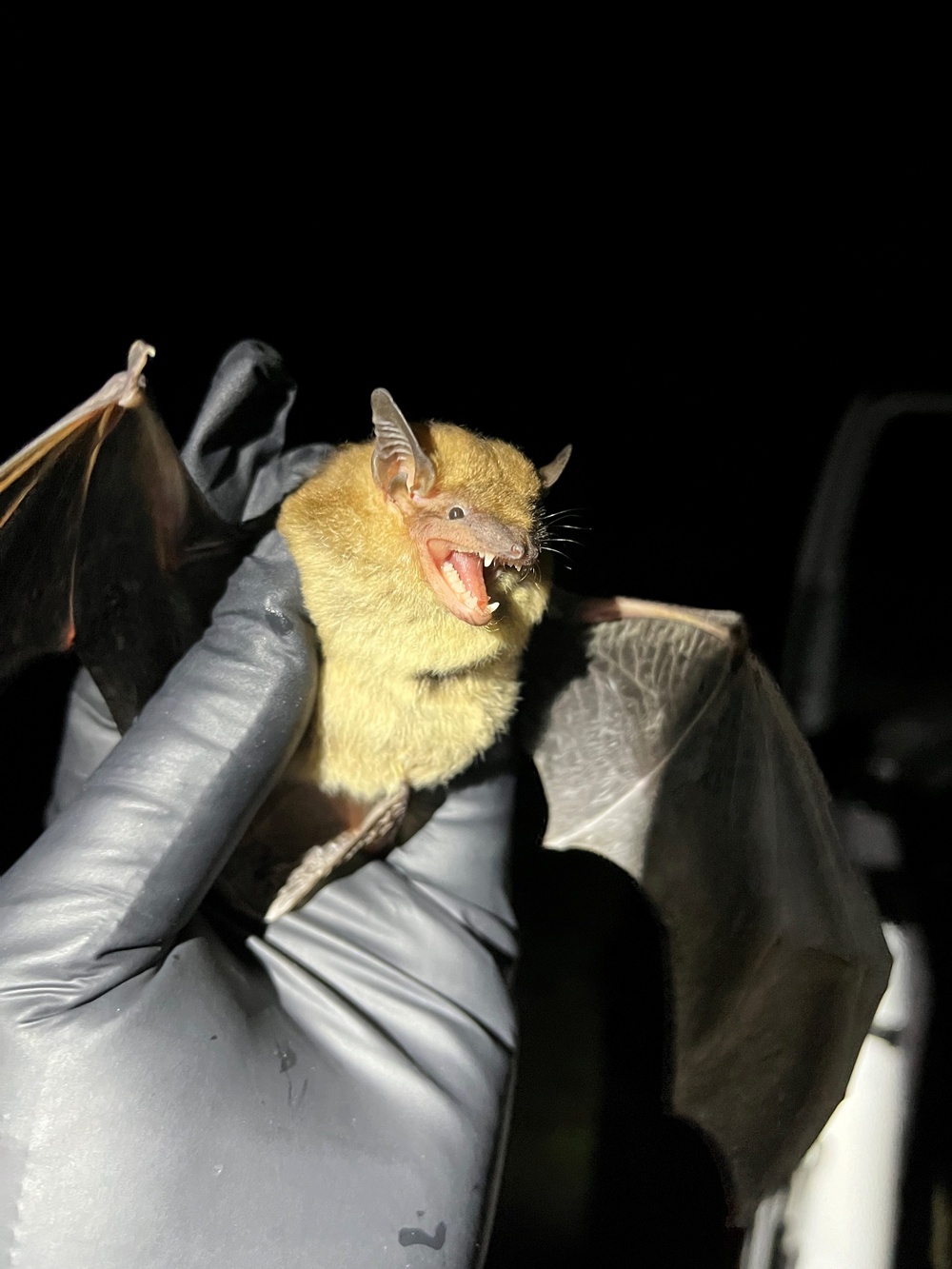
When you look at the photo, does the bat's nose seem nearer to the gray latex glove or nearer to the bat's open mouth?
the bat's open mouth

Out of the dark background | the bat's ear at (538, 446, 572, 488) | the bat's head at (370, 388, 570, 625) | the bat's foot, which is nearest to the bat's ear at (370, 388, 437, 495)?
the bat's head at (370, 388, 570, 625)

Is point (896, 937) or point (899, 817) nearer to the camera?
point (896, 937)

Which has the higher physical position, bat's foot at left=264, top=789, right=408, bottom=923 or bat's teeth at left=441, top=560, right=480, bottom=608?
bat's teeth at left=441, top=560, right=480, bottom=608

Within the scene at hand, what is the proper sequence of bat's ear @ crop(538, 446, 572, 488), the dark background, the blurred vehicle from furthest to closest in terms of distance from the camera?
1. the dark background
2. the blurred vehicle
3. bat's ear @ crop(538, 446, 572, 488)

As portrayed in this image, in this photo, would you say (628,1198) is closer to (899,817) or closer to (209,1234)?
(899,817)

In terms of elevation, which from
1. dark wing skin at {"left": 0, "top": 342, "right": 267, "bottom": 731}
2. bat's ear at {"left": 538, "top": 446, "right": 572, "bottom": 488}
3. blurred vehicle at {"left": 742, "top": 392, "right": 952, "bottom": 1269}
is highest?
bat's ear at {"left": 538, "top": 446, "right": 572, "bottom": 488}

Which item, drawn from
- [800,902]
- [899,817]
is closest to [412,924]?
[800,902]

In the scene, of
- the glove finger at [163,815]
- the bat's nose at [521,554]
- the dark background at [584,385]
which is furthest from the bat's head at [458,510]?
the dark background at [584,385]

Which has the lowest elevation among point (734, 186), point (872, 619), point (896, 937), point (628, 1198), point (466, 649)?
point (628, 1198)
